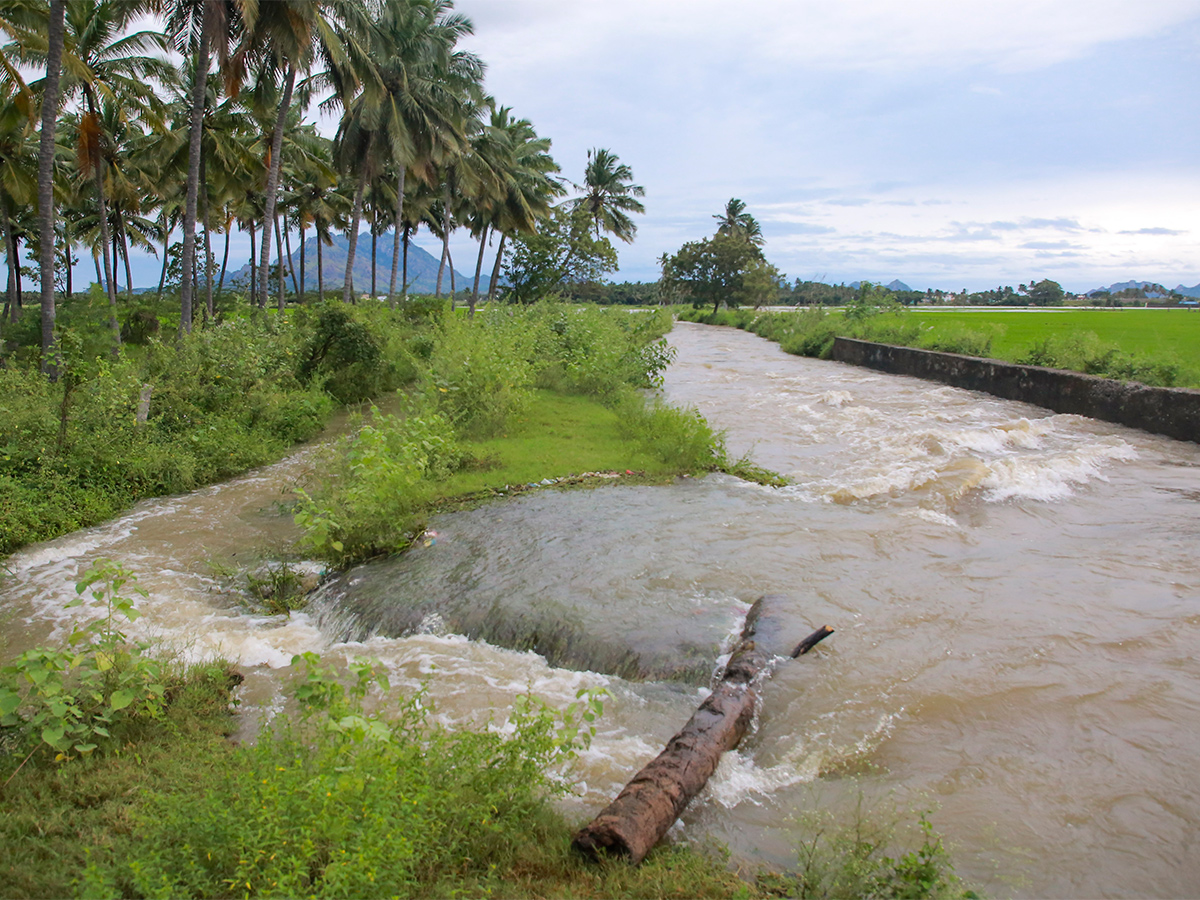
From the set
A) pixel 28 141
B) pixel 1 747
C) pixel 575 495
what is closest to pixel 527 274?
pixel 28 141

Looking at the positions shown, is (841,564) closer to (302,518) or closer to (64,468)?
(302,518)

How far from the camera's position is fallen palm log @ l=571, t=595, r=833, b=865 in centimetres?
322

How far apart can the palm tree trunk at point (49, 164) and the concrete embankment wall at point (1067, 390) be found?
18.4 m

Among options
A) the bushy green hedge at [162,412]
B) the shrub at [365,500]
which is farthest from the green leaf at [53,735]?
the bushy green hedge at [162,412]

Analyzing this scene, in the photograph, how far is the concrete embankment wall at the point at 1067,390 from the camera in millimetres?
12898

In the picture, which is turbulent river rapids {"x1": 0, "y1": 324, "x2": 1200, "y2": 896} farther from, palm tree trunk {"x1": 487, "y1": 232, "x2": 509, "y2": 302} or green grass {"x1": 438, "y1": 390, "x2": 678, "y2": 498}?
palm tree trunk {"x1": 487, "y1": 232, "x2": 509, "y2": 302}

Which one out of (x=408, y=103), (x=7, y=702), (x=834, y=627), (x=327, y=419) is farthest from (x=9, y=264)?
(x=834, y=627)

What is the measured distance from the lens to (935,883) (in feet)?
9.54

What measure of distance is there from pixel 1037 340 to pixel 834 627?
58.2ft

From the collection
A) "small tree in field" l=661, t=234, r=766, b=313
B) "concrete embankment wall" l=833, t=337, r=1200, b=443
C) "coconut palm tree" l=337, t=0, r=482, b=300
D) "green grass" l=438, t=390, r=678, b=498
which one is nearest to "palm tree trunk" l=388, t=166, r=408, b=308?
"coconut palm tree" l=337, t=0, r=482, b=300

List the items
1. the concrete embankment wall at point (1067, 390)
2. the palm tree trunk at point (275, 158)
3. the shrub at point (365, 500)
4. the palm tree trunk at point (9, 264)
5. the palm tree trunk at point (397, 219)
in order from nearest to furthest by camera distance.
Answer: the shrub at point (365, 500) < the concrete embankment wall at point (1067, 390) < the palm tree trunk at point (275, 158) < the palm tree trunk at point (9, 264) < the palm tree trunk at point (397, 219)

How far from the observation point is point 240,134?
2444cm

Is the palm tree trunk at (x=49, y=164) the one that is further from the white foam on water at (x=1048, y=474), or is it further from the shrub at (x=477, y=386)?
the white foam on water at (x=1048, y=474)

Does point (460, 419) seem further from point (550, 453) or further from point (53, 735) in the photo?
Answer: point (53, 735)
